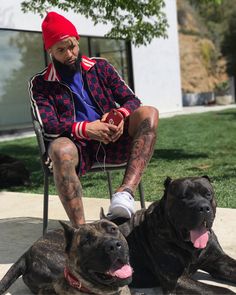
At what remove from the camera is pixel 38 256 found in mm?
2672

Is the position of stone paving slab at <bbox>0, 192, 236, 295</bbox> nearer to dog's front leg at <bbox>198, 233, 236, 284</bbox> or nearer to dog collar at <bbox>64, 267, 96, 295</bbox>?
dog's front leg at <bbox>198, 233, 236, 284</bbox>

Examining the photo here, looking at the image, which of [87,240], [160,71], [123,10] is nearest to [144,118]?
[87,240]

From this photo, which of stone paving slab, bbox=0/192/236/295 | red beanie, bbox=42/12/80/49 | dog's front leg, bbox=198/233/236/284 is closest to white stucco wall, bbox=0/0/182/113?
stone paving slab, bbox=0/192/236/295

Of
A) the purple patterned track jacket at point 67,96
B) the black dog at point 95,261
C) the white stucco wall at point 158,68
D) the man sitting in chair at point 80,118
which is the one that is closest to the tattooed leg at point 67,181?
the man sitting in chair at point 80,118

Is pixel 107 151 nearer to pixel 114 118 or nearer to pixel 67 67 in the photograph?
pixel 114 118

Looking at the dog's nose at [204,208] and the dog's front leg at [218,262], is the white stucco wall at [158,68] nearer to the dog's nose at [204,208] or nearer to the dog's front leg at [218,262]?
the dog's front leg at [218,262]

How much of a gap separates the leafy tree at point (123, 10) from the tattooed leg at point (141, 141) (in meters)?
4.16

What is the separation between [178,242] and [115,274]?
0.52m

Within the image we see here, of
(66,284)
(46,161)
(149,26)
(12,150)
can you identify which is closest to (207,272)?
(66,284)

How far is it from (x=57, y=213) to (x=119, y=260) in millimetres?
2650

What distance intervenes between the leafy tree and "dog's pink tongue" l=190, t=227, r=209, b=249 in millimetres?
5202

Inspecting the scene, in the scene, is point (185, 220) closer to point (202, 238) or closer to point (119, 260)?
point (202, 238)

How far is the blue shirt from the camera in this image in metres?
3.50

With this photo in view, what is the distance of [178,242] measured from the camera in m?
2.50
